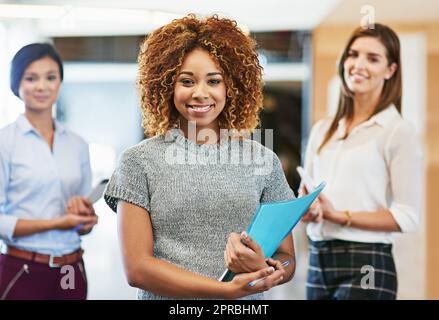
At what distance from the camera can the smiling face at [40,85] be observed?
4.56 feet

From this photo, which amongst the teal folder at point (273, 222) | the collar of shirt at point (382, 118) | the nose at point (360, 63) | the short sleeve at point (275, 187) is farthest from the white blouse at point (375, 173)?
the teal folder at point (273, 222)

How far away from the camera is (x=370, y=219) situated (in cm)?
167

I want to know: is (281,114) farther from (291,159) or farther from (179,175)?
(179,175)

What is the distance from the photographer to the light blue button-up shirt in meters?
1.35

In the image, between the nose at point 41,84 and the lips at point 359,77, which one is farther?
the lips at point 359,77

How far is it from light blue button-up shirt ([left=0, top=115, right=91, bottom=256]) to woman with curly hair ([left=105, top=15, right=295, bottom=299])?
0.23 meters

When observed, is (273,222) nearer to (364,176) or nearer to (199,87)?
(199,87)

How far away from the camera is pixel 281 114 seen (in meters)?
2.75

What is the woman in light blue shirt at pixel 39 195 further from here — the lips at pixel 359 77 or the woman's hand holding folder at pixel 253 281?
the lips at pixel 359 77

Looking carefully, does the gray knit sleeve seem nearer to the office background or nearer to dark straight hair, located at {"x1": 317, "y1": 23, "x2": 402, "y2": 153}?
the office background

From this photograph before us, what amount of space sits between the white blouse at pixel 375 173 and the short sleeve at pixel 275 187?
45cm
